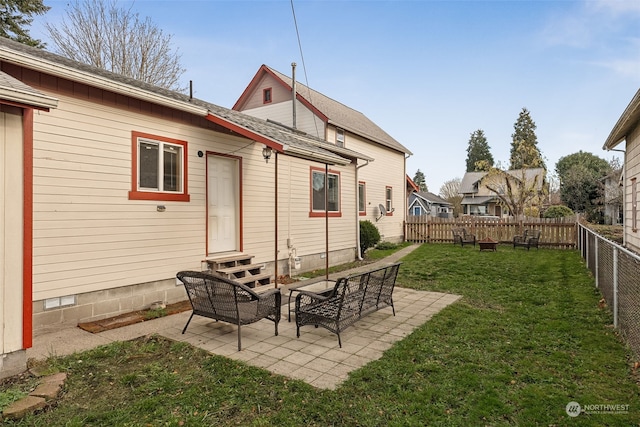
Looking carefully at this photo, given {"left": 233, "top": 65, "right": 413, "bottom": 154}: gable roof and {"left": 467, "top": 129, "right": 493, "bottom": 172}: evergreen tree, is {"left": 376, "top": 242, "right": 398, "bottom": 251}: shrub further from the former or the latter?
{"left": 467, "top": 129, "right": 493, "bottom": 172}: evergreen tree

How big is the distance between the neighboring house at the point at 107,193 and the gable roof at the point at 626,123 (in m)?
6.04

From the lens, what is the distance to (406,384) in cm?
334

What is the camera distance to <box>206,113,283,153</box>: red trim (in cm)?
618

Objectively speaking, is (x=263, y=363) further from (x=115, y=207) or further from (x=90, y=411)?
(x=115, y=207)

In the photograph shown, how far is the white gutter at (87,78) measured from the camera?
14.3 ft

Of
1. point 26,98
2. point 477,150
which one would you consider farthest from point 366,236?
point 477,150

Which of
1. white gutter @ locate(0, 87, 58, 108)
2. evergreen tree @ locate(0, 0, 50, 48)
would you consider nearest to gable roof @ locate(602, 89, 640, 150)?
white gutter @ locate(0, 87, 58, 108)

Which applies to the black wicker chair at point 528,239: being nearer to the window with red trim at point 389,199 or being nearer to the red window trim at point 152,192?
the window with red trim at point 389,199

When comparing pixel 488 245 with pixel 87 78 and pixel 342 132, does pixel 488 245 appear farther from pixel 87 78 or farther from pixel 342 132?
pixel 87 78

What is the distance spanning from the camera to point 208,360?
153 inches

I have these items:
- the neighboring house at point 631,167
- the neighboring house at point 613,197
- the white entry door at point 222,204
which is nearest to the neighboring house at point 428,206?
the neighboring house at point 613,197

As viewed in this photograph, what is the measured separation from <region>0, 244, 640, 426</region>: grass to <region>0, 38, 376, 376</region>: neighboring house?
117 cm

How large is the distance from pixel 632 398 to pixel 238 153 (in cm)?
726

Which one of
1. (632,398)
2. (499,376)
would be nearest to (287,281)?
(499,376)
